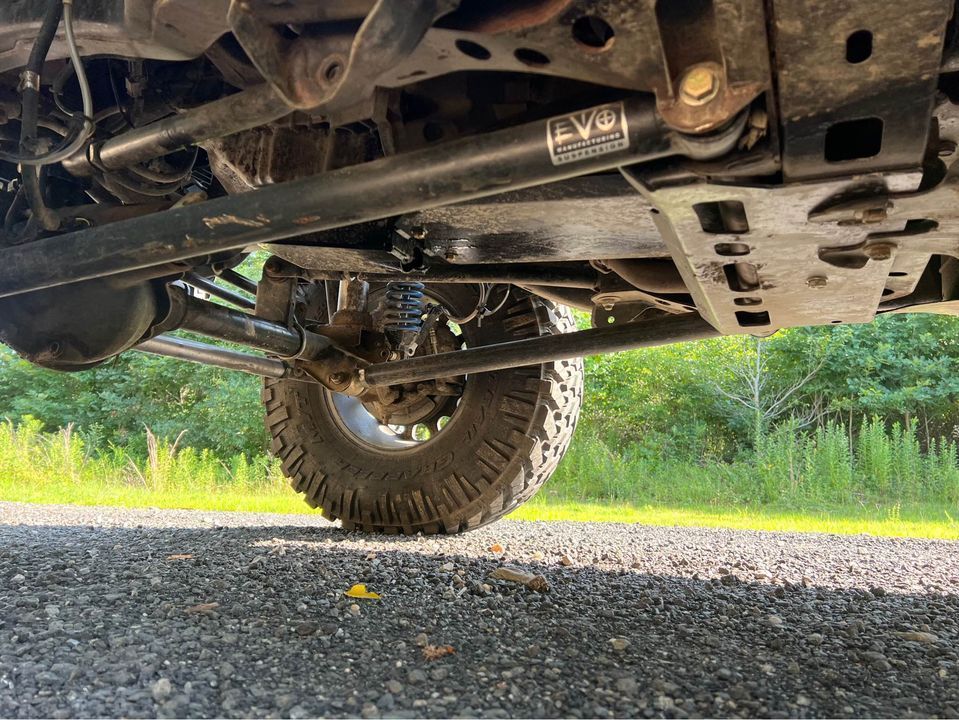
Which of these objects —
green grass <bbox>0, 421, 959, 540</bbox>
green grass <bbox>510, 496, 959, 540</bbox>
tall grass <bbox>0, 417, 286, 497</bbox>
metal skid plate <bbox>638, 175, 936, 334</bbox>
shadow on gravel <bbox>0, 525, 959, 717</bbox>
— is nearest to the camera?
metal skid plate <bbox>638, 175, 936, 334</bbox>

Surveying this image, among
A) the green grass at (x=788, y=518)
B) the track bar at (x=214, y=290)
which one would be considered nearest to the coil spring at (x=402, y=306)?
the track bar at (x=214, y=290)

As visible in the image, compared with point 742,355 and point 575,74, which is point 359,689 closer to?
point 575,74

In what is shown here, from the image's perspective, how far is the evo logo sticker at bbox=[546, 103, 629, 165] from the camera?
3.13 ft

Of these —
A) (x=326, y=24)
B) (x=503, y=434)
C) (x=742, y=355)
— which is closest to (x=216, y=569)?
(x=503, y=434)

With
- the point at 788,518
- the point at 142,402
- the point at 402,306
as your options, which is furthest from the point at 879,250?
the point at 142,402

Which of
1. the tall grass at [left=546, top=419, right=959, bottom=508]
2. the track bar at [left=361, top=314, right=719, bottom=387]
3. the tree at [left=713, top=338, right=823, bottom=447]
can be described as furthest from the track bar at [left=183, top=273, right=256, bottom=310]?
the tree at [left=713, top=338, right=823, bottom=447]

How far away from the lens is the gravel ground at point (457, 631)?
1266 millimetres

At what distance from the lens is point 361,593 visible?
192 centimetres

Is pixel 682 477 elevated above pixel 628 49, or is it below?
below

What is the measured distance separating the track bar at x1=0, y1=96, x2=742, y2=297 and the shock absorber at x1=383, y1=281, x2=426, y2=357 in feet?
4.07

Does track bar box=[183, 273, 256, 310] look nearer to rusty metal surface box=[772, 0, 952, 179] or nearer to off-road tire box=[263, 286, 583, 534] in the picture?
off-road tire box=[263, 286, 583, 534]

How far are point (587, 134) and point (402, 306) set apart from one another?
5.62 feet

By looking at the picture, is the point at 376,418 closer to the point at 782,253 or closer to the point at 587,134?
the point at 782,253

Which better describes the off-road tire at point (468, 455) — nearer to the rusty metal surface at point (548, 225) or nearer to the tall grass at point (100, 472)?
the rusty metal surface at point (548, 225)
